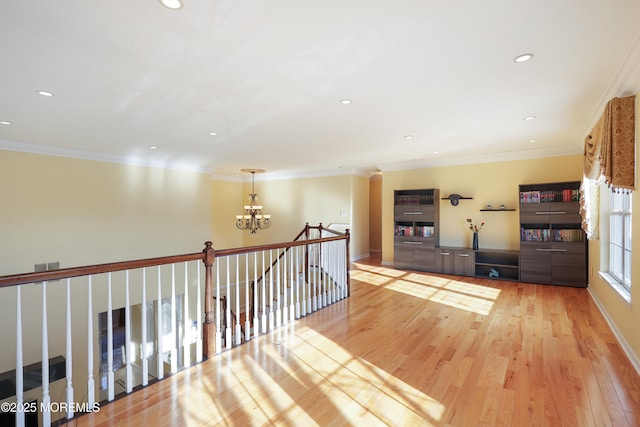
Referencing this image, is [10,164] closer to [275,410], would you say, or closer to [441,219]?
[275,410]

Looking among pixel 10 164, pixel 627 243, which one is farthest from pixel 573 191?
pixel 10 164

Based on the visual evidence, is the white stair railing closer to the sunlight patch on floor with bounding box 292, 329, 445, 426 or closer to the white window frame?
the sunlight patch on floor with bounding box 292, 329, 445, 426

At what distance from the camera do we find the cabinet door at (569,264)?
17.2ft

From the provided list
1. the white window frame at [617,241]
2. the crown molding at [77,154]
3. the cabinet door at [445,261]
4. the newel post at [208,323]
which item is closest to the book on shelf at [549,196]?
the white window frame at [617,241]

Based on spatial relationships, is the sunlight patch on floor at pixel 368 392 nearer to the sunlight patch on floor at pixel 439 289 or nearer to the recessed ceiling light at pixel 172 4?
the sunlight patch on floor at pixel 439 289

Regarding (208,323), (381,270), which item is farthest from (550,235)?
(208,323)

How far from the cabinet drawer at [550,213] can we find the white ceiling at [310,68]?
125 centimetres

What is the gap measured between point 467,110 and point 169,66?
304cm

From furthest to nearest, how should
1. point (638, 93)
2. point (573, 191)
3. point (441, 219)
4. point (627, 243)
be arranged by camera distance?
1. point (441, 219)
2. point (573, 191)
3. point (627, 243)
4. point (638, 93)

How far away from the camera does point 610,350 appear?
295cm

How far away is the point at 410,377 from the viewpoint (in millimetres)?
2504

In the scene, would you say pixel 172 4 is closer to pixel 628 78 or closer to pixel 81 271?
pixel 81 271

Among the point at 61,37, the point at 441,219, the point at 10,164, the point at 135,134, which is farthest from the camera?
the point at 441,219

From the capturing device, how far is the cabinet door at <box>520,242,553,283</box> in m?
5.52
